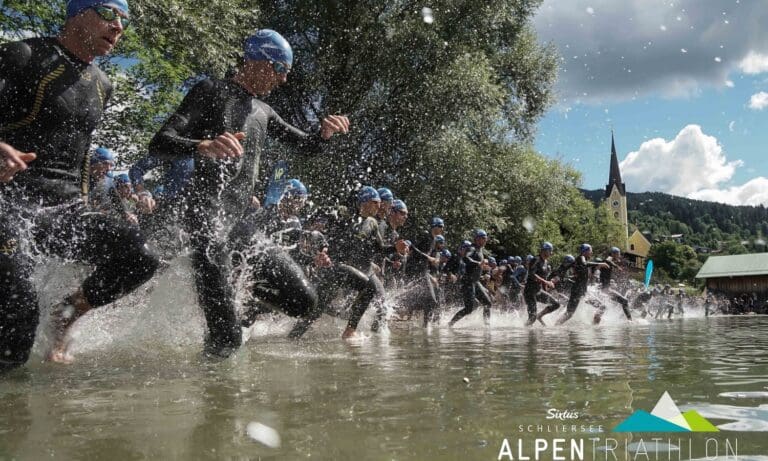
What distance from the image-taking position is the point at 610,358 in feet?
14.3

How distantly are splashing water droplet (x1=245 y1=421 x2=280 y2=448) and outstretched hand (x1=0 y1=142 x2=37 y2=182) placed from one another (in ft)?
5.91

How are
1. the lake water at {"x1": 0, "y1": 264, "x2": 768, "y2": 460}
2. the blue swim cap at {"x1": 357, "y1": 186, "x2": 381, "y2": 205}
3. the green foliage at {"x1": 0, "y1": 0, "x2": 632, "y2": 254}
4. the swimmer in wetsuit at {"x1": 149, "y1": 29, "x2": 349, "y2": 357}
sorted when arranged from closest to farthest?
the lake water at {"x1": 0, "y1": 264, "x2": 768, "y2": 460} → the swimmer in wetsuit at {"x1": 149, "y1": 29, "x2": 349, "y2": 357} → the blue swim cap at {"x1": 357, "y1": 186, "x2": 381, "y2": 205} → the green foliage at {"x1": 0, "y1": 0, "x2": 632, "y2": 254}

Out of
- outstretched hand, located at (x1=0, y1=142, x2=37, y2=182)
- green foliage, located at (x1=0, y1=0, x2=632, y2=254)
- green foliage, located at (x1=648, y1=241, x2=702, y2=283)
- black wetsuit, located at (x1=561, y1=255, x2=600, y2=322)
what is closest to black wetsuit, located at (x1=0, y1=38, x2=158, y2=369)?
outstretched hand, located at (x1=0, y1=142, x2=37, y2=182)

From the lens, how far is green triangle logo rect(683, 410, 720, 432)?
2.09 m

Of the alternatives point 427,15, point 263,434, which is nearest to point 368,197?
point 263,434

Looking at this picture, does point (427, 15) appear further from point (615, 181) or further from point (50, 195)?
point (615, 181)

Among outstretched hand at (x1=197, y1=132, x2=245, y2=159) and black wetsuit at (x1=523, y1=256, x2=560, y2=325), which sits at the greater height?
outstretched hand at (x1=197, y1=132, x2=245, y2=159)

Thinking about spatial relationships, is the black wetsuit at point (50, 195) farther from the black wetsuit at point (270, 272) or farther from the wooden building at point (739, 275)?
the wooden building at point (739, 275)

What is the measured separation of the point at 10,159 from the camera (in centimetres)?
299

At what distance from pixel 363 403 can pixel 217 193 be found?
2.08m

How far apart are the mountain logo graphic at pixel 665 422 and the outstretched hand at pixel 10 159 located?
2775mm

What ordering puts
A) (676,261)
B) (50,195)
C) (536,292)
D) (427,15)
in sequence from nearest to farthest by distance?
1. (50,195)
2. (536,292)
3. (427,15)
4. (676,261)

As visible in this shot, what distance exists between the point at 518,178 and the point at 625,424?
20955 millimetres

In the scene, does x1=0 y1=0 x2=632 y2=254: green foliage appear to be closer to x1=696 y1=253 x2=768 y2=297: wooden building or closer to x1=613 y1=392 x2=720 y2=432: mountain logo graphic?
x1=613 y1=392 x2=720 y2=432: mountain logo graphic
